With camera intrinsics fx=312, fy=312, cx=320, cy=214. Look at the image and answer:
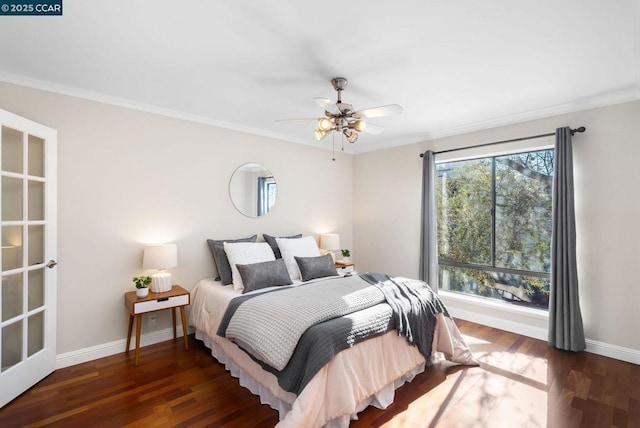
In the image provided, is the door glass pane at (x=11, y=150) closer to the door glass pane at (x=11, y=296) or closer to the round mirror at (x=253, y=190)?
the door glass pane at (x=11, y=296)

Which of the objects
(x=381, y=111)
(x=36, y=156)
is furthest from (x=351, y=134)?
(x=36, y=156)

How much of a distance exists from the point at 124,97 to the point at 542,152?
15.4 feet

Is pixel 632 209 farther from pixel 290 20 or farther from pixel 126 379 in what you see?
pixel 126 379

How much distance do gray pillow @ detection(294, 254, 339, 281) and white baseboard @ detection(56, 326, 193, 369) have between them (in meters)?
1.58

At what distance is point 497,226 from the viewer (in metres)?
4.08

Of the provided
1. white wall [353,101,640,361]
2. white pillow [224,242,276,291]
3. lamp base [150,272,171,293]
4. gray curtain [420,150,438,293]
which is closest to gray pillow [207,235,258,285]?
white pillow [224,242,276,291]

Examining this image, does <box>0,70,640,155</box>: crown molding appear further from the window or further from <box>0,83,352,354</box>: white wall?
the window

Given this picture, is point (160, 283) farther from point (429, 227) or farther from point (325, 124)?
point (429, 227)

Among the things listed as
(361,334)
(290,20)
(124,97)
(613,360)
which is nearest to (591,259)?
(613,360)

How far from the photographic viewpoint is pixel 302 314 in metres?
2.26

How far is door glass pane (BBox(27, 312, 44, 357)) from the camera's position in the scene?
8.36ft

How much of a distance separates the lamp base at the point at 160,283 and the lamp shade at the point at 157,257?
12 centimetres

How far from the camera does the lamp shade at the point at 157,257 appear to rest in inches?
124

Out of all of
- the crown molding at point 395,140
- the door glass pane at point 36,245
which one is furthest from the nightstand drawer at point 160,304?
the crown molding at point 395,140
